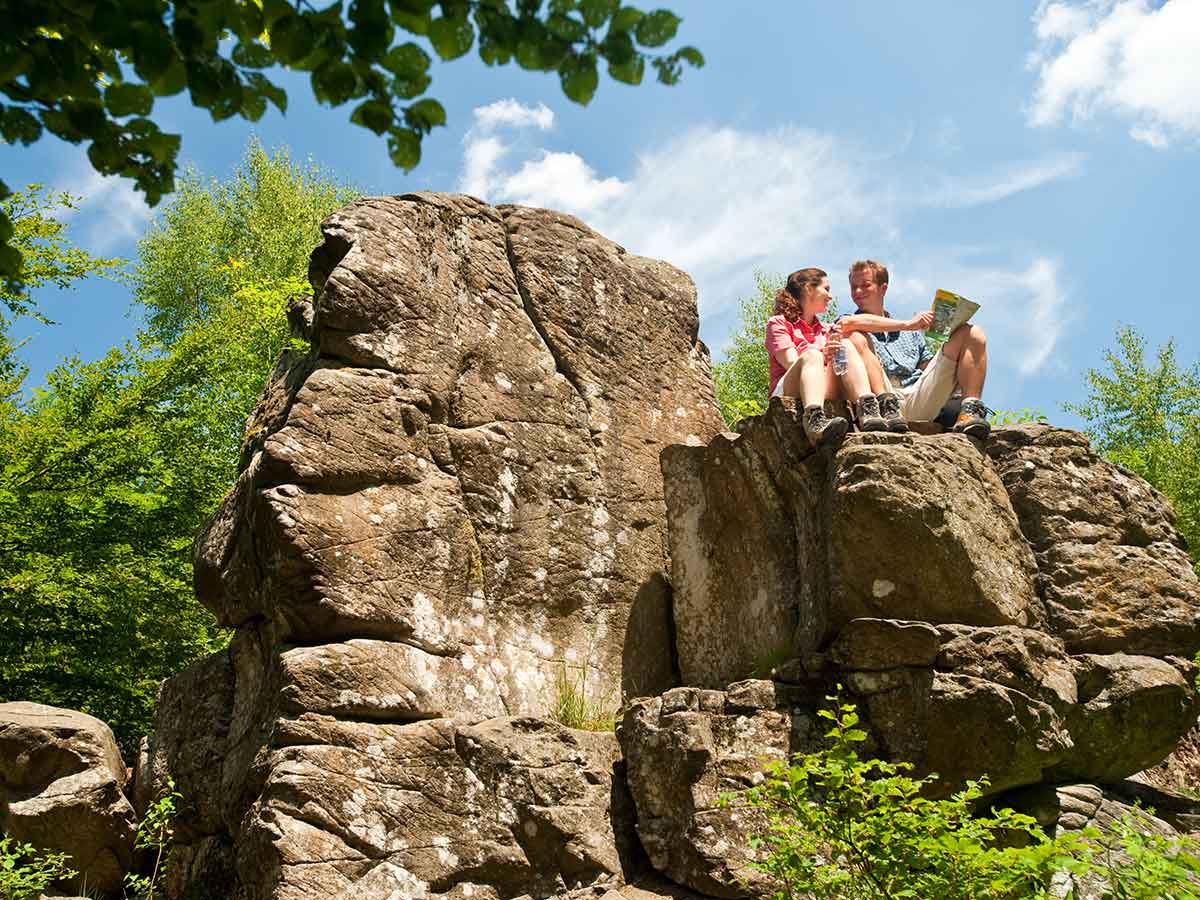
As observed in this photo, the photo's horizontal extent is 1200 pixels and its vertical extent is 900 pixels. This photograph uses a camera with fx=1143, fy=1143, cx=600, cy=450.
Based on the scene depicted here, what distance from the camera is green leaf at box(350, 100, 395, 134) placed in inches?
119

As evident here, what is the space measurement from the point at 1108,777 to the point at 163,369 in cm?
A: 1115

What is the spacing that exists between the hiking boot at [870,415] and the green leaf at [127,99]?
4.66 metres

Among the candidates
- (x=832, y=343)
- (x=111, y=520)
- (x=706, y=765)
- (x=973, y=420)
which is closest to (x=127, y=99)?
(x=706, y=765)

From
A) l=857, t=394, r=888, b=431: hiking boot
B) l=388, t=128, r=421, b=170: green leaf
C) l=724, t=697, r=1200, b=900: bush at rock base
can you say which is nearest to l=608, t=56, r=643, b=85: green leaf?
l=388, t=128, r=421, b=170: green leaf

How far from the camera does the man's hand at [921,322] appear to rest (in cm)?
739

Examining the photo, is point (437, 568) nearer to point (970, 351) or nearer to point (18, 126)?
point (970, 351)

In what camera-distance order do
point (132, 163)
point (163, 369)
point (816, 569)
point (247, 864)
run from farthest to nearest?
point (163, 369) → point (816, 569) → point (247, 864) → point (132, 163)

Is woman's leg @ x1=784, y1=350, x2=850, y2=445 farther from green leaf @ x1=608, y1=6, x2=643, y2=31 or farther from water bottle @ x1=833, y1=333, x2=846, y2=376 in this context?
green leaf @ x1=608, y1=6, x2=643, y2=31

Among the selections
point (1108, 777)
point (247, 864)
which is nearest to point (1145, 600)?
point (1108, 777)

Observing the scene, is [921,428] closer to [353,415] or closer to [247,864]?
[353,415]

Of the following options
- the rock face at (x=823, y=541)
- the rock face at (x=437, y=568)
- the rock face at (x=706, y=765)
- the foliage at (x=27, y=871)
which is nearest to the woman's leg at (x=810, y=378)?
the rock face at (x=823, y=541)

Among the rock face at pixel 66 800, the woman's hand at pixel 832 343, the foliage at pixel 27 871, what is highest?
the woman's hand at pixel 832 343

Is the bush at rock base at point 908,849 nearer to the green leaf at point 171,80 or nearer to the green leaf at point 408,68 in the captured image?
the green leaf at point 408,68

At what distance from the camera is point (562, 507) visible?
7719 millimetres
